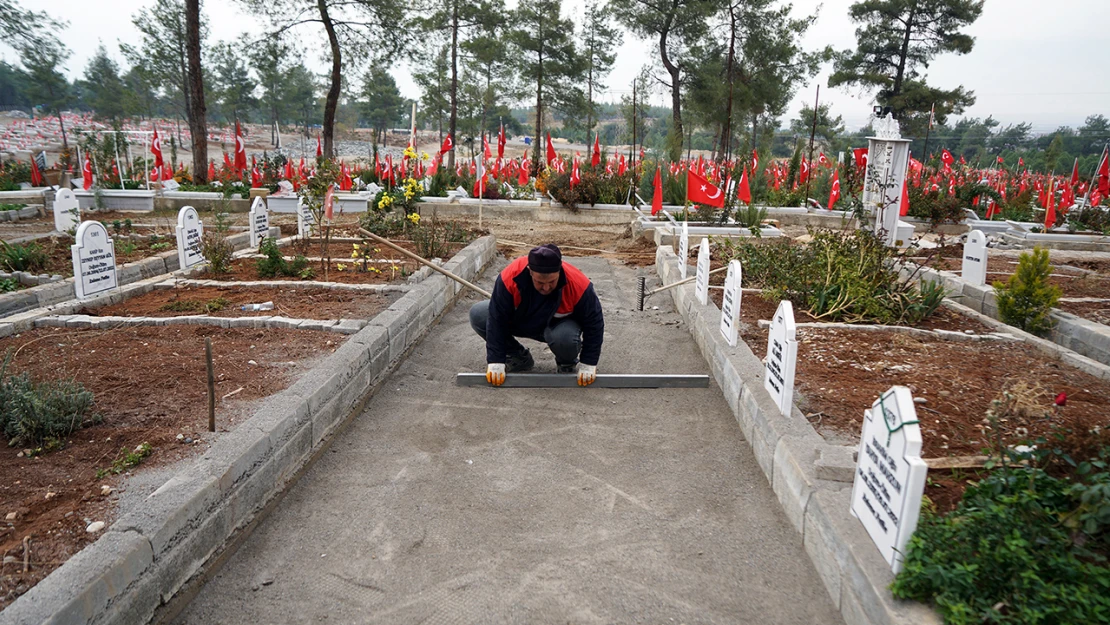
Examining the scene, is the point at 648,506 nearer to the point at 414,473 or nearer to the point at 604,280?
the point at 414,473

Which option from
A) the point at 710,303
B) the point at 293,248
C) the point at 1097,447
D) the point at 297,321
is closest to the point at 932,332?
the point at 710,303

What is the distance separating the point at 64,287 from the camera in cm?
666

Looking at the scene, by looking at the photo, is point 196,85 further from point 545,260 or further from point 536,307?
point 545,260

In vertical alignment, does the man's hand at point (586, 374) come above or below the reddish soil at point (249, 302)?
below

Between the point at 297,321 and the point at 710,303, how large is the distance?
3601 mm

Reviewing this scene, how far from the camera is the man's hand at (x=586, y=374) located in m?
4.95

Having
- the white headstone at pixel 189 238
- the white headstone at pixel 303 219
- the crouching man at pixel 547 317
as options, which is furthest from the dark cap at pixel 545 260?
the white headstone at pixel 303 219

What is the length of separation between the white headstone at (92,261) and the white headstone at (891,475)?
238 inches

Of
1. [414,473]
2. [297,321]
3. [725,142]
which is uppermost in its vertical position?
[725,142]

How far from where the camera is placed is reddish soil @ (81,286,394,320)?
587 centimetres

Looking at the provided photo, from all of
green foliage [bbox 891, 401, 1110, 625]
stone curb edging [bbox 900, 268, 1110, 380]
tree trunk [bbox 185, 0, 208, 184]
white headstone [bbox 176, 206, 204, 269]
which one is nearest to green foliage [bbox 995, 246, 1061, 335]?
stone curb edging [bbox 900, 268, 1110, 380]

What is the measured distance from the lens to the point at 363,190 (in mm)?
16266

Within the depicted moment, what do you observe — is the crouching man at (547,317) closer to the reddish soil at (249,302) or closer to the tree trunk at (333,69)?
the reddish soil at (249,302)

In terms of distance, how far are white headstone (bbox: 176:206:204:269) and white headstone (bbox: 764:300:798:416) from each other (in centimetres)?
626
